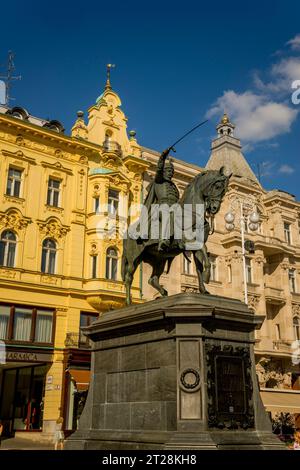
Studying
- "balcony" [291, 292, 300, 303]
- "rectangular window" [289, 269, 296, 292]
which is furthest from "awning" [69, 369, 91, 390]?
"rectangular window" [289, 269, 296, 292]

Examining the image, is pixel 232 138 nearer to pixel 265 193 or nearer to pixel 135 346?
pixel 265 193

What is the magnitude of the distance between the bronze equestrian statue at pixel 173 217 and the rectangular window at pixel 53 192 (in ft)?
65.8

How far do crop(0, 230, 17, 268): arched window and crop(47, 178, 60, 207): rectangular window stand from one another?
11.6 feet

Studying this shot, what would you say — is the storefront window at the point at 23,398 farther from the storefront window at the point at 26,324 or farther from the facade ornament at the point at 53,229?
the facade ornament at the point at 53,229

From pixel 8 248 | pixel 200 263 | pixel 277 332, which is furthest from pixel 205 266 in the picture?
pixel 277 332

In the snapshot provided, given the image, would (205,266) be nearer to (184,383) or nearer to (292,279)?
(184,383)

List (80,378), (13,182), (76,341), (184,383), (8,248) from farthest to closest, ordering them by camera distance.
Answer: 1. (13,182)
2. (76,341)
3. (8,248)
4. (80,378)
5. (184,383)

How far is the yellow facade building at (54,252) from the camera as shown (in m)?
27.8

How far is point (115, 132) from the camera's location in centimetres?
3647

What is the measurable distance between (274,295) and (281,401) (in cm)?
1607

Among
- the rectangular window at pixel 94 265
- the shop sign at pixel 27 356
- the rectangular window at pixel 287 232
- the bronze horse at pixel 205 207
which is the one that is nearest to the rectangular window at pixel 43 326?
the shop sign at pixel 27 356

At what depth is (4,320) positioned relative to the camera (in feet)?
89.5
